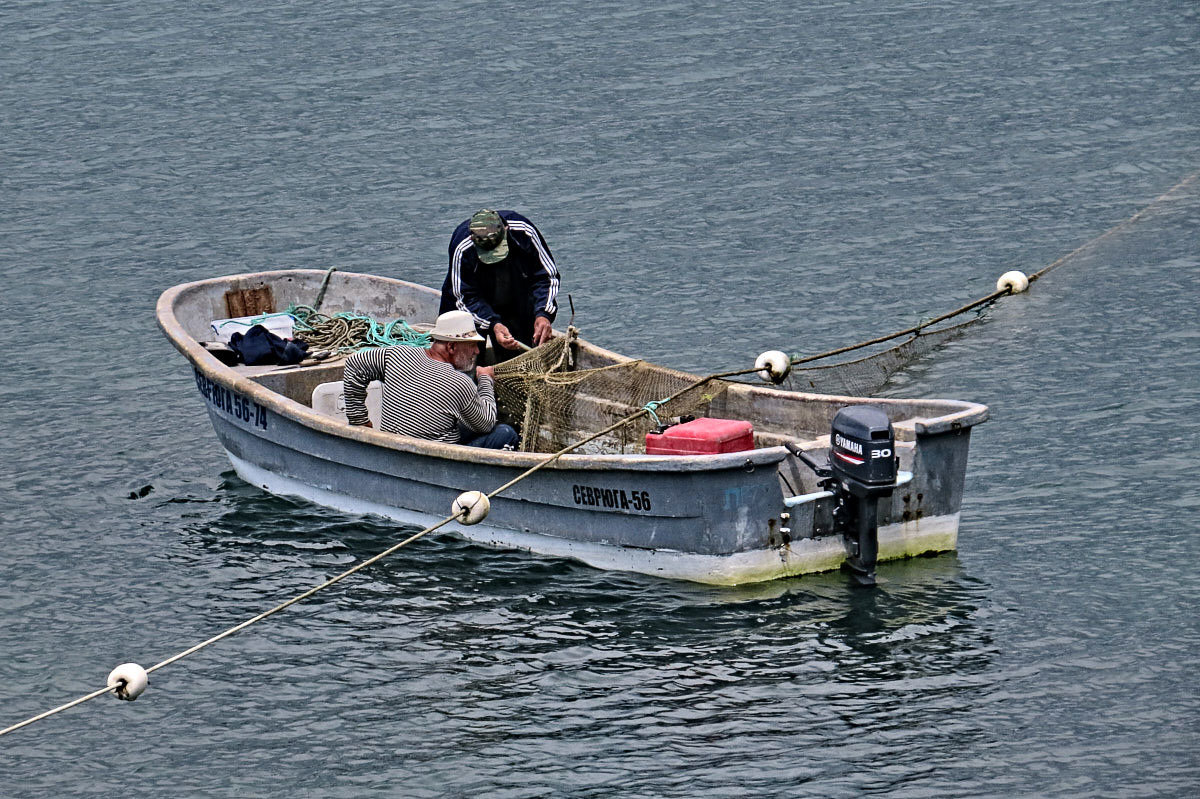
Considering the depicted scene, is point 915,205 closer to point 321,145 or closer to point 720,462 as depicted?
point 321,145

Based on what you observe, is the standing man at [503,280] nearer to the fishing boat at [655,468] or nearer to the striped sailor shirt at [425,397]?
the fishing boat at [655,468]

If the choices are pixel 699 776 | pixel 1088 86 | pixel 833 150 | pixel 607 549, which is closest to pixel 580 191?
pixel 833 150

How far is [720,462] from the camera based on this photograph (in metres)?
12.0

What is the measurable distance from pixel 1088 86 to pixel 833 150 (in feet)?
16.7

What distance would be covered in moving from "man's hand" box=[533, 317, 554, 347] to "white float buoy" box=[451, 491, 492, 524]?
3.55 metres

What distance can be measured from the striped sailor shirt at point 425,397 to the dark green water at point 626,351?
1.01m

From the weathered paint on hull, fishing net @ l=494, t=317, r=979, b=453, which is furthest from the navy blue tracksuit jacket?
the weathered paint on hull

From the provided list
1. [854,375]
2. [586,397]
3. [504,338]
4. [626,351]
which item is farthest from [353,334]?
[854,375]

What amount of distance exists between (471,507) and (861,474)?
2.70 metres

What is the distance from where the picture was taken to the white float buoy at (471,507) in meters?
11.8

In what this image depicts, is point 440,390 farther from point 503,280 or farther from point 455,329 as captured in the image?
point 503,280

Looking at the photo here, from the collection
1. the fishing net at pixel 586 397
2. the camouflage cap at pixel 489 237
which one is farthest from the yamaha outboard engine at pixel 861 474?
the camouflage cap at pixel 489 237

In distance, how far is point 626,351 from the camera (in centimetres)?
1917

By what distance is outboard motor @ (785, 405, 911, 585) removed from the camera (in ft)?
39.2
